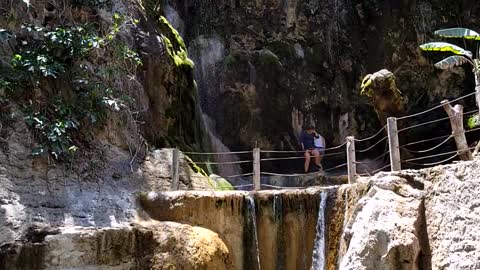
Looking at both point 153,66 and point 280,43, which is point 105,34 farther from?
point 280,43

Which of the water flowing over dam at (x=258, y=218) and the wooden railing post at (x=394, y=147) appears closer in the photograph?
the wooden railing post at (x=394, y=147)

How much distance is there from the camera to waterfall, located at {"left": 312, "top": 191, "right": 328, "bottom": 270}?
26.7 ft

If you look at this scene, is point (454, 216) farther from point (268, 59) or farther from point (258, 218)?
point (268, 59)

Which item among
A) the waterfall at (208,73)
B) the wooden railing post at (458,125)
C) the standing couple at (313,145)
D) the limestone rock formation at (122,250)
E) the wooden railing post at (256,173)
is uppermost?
the waterfall at (208,73)

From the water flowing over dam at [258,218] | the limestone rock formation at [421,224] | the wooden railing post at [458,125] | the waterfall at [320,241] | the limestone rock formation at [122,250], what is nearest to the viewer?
the limestone rock formation at [421,224]

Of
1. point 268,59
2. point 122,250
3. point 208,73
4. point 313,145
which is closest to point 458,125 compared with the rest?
point 313,145

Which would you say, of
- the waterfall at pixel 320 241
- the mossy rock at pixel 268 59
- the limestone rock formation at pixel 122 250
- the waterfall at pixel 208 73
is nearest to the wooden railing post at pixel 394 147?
the waterfall at pixel 320 241

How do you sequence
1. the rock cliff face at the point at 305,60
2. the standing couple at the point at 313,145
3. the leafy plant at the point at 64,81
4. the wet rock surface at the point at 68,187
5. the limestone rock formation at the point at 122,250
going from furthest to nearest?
the rock cliff face at the point at 305,60
the standing couple at the point at 313,145
the leafy plant at the point at 64,81
the wet rock surface at the point at 68,187
the limestone rock formation at the point at 122,250

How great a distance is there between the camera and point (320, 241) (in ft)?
27.2

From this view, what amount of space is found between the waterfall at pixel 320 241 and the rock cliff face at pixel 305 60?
7750mm

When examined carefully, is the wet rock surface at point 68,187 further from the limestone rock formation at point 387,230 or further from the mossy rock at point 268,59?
the mossy rock at point 268,59

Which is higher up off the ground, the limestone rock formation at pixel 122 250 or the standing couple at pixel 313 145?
the standing couple at pixel 313 145

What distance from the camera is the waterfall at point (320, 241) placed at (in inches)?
321

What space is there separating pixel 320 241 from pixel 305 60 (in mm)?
10318
